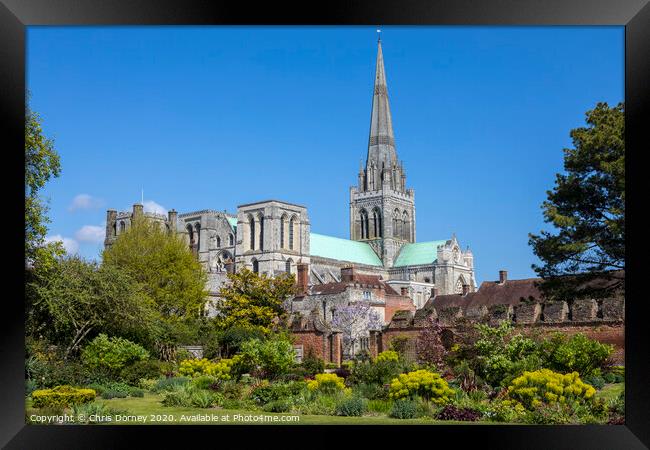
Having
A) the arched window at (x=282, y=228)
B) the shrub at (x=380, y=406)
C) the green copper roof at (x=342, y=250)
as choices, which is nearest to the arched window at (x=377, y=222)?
the green copper roof at (x=342, y=250)

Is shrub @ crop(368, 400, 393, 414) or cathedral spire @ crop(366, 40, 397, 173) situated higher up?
cathedral spire @ crop(366, 40, 397, 173)

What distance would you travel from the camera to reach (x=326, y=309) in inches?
1590

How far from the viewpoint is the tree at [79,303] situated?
20.1 m

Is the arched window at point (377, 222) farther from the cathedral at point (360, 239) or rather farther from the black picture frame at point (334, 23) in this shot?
the black picture frame at point (334, 23)

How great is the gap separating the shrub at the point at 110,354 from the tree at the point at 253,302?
34.8ft

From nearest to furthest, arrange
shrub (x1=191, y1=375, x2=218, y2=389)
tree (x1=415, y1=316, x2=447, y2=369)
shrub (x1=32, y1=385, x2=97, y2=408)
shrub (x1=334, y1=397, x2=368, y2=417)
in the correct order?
shrub (x1=32, y1=385, x2=97, y2=408) < shrub (x1=334, y1=397, x2=368, y2=417) < shrub (x1=191, y1=375, x2=218, y2=389) < tree (x1=415, y1=316, x2=447, y2=369)

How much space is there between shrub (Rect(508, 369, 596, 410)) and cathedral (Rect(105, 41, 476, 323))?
4662 centimetres

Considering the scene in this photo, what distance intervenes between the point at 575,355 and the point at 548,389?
629 cm

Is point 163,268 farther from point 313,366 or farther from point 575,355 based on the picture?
point 575,355

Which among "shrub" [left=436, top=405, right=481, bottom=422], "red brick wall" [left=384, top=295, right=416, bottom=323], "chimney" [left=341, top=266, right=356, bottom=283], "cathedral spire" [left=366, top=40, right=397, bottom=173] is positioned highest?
"cathedral spire" [left=366, top=40, right=397, bottom=173]

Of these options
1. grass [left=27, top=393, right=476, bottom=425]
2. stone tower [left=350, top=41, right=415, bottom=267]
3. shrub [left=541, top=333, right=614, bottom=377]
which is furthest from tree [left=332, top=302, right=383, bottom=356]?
stone tower [left=350, top=41, right=415, bottom=267]

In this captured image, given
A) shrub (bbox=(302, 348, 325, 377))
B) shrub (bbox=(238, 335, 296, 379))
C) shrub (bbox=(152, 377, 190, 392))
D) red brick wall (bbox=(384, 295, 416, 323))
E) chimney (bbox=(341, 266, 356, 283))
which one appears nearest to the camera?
shrub (bbox=(152, 377, 190, 392))

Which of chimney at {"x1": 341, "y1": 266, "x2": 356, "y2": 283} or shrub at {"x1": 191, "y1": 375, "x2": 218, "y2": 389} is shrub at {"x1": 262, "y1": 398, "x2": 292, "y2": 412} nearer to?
shrub at {"x1": 191, "y1": 375, "x2": 218, "y2": 389}

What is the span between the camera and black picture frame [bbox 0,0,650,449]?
427 inches
